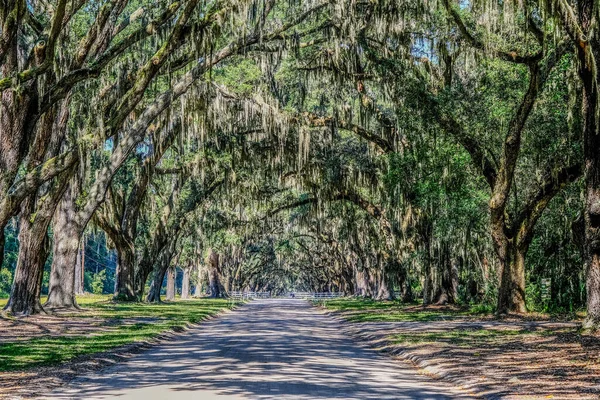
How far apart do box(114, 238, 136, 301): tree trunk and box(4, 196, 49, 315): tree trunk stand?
40.1ft

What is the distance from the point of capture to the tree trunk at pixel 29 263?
70.6 ft

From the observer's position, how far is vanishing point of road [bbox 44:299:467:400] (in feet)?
27.4

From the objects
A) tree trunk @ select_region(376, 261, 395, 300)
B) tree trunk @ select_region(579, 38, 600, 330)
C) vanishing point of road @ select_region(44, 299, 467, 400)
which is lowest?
vanishing point of road @ select_region(44, 299, 467, 400)

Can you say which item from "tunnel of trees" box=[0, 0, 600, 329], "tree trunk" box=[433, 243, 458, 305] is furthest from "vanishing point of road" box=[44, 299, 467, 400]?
"tree trunk" box=[433, 243, 458, 305]

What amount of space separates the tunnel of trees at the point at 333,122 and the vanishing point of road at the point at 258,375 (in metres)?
4.63

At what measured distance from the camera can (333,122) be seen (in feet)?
88.0

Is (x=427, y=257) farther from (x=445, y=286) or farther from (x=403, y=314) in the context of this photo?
(x=403, y=314)

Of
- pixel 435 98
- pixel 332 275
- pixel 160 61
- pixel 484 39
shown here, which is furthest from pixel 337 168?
pixel 332 275

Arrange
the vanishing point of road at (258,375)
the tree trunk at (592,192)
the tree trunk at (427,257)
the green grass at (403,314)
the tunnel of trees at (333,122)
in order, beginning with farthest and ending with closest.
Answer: the tree trunk at (427,257), the green grass at (403,314), the tunnel of trees at (333,122), the tree trunk at (592,192), the vanishing point of road at (258,375)

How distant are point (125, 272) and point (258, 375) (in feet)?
93.3

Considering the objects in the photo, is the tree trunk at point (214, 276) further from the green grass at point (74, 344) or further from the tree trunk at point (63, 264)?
the green grass at point (74, 344)

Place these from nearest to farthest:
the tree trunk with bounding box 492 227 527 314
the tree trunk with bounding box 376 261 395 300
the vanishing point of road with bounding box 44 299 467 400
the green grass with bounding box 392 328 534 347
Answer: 1. the vanishing point of road with bounding box 44 299 467 400
2. the green grass with bounding box 392 328 534 347
3. the tree trunk with bounding box 492 227 527 314
4. the tree trunk with bounding box 376 261 395 300

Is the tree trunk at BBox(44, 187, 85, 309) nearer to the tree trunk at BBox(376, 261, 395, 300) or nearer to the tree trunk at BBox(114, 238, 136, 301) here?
the tree trunk at BBox(114, 238, 136, 301)

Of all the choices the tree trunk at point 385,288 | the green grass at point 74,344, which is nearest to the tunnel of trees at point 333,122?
the green grass at point 74,344
